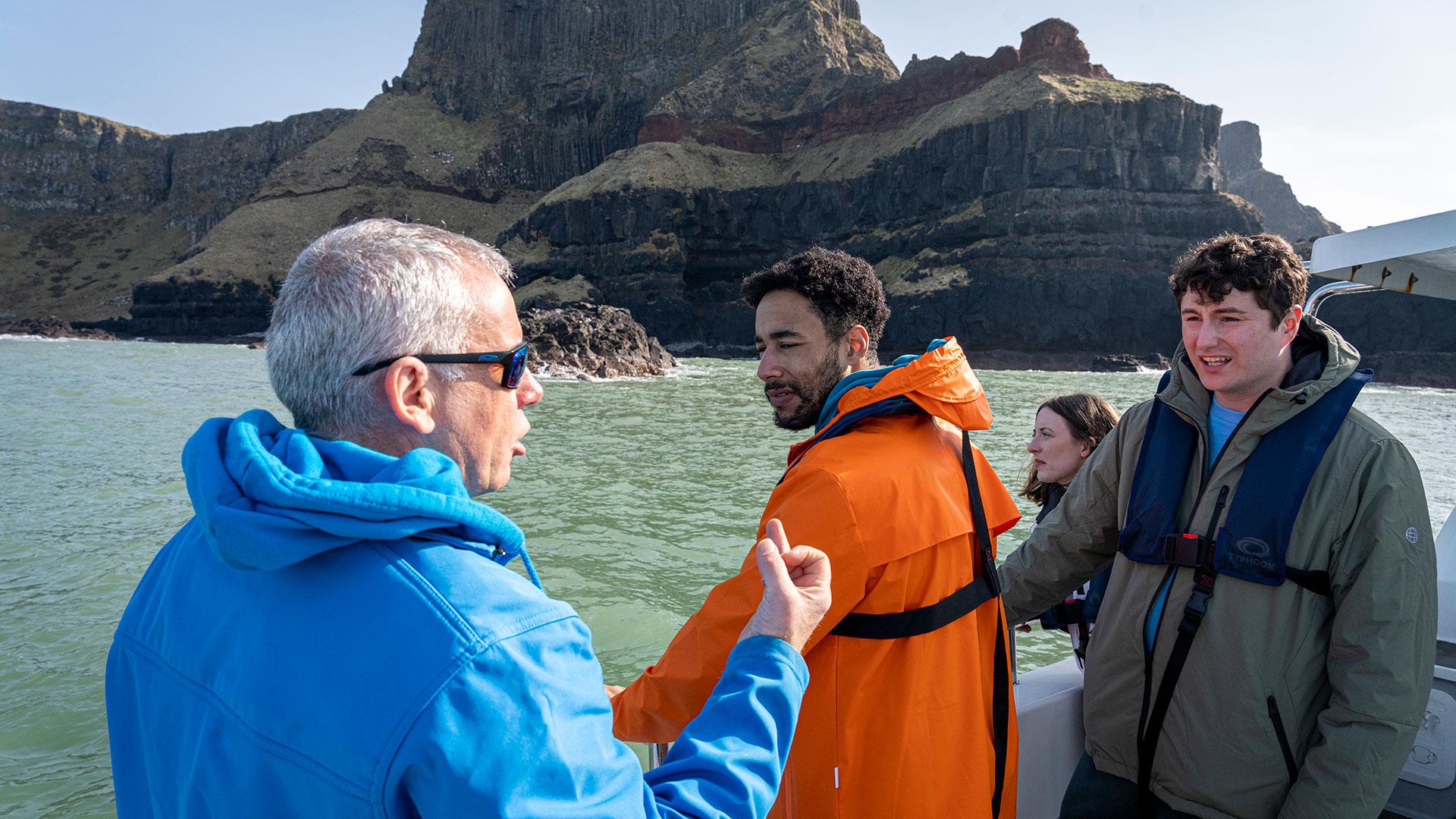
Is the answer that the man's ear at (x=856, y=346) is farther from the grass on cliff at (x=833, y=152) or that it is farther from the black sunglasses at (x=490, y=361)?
the grass on cliff at (x=833, y=152)

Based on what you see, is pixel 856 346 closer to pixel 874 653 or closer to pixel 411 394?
pixel 874 653

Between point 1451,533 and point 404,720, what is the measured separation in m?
3.48

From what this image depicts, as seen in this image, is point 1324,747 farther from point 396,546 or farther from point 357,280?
point 357,280

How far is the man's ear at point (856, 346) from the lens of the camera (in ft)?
7.54

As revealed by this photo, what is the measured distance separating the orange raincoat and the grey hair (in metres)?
0.72

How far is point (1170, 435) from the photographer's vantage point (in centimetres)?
224

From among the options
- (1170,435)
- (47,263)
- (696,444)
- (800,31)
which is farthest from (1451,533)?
(47,263)

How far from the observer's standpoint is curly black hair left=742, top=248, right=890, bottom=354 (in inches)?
88.8

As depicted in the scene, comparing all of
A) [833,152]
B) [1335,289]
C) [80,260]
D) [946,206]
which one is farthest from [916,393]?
[80,260]

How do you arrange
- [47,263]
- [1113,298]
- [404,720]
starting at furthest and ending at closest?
[47,263]
[1113,298]
[404,720]

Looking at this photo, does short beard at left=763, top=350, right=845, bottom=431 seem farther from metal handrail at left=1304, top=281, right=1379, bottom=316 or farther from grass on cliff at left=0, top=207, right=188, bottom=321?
grass on cliff at left=0, top=207, right=188, bottom=321

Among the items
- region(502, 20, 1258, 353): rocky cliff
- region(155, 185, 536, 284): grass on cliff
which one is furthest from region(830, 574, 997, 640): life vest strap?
region(155, 185, 536, 284): grass on cliff

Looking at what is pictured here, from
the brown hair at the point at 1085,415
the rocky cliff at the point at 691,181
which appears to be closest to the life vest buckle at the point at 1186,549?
the brown hair at the point at 1085,415

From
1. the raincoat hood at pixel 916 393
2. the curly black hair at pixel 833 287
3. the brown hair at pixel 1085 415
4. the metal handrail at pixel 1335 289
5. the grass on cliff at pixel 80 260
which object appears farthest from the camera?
the grass on cliff at pixel 80 260
